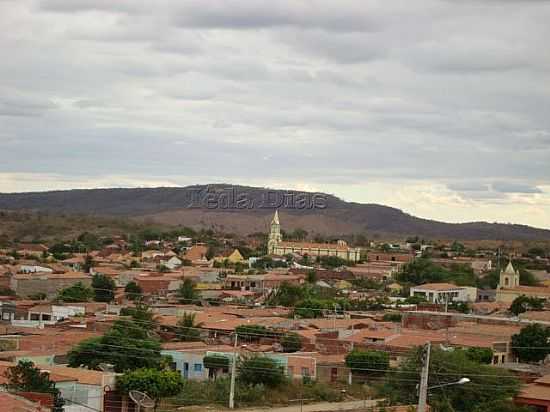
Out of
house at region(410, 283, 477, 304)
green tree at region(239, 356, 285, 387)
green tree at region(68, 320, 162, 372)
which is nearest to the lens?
green tree at region(239, 356, 285, 387)

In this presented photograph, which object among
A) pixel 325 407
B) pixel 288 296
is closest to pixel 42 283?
pixel 288 296

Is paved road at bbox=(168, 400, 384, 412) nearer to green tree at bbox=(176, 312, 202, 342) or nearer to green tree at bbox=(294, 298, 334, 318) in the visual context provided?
green tree at bbox=(176, 312, 202, 342)

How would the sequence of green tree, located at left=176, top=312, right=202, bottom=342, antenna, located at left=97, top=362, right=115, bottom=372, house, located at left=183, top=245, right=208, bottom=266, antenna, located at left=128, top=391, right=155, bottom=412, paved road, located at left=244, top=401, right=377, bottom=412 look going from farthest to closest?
house, located at left=183, top=245, right=208, bottom=266 < green tree, located at left=176, top=312, right=202, bottom=342 < antenna, located at left=97, top=362, right=115, bottom=372 < paved road, located at left=244, top=401, right=377, bottom=412 < antenna, located at left=128, top=391, right=155, bottom=412

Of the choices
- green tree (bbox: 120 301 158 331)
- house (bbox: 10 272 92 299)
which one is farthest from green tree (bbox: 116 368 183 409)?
house (bbox: 10 272 92 299)

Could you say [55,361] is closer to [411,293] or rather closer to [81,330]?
Result: [81,330]

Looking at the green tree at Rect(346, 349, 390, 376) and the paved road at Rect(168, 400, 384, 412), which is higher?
the green tree at Rect(346, 349, 390, 376)

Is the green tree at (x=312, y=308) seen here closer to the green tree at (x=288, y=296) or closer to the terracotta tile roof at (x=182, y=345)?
the green tree at (x=288, y=296)
